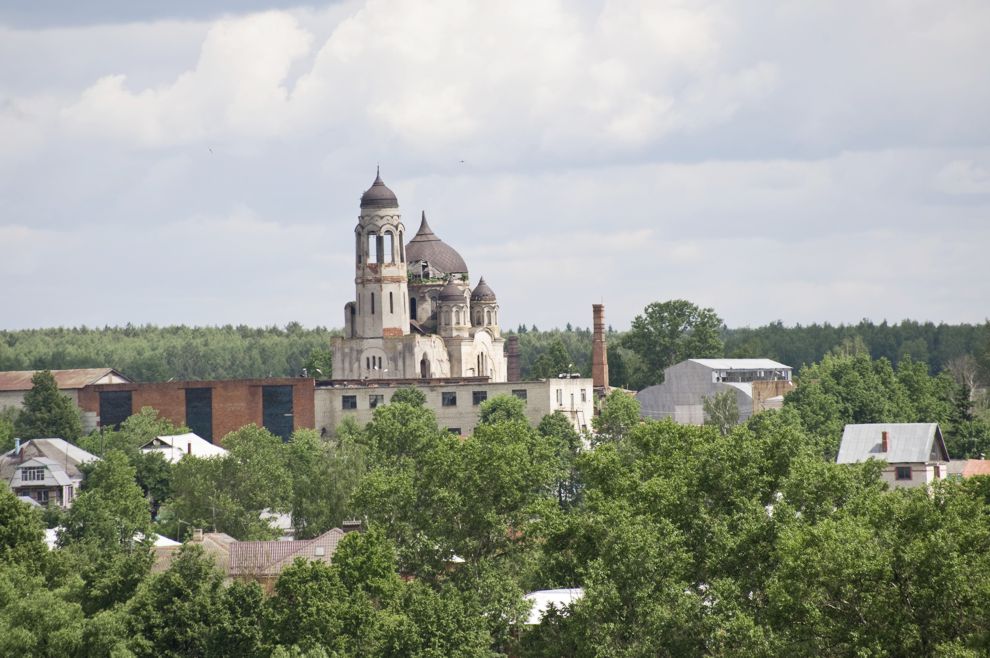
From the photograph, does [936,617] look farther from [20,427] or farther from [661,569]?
[20,427]

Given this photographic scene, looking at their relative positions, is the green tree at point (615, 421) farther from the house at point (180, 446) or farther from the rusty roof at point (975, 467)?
the rusty roof at point (975, 467)

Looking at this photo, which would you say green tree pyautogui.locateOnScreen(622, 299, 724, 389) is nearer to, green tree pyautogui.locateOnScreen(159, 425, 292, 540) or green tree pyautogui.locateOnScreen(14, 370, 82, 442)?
green tree pyautogui.locateOnScreen(14, 370, 82, 442)

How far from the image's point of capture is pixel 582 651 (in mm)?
65750

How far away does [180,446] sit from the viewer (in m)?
142

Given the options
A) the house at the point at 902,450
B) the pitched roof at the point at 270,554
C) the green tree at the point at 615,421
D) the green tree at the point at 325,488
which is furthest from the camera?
the green tree at the point at 615,421

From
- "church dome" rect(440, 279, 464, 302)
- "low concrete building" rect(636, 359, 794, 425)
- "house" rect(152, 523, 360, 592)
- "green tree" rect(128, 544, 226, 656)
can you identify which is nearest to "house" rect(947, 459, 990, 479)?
"low concrete building" rect(636, 359, 794, 425)

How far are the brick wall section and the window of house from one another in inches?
1074

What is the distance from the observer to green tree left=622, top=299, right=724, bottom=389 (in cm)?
19462

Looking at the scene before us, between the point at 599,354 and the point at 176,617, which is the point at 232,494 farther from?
the point at 599,354

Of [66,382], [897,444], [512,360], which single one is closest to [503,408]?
[897,444]

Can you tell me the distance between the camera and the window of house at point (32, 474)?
420 ft

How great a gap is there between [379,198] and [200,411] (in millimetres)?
19561

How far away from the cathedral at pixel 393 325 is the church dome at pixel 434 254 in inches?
129

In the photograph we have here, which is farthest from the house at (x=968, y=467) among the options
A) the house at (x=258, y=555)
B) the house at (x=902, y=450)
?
the house at (x=258, y=555)
